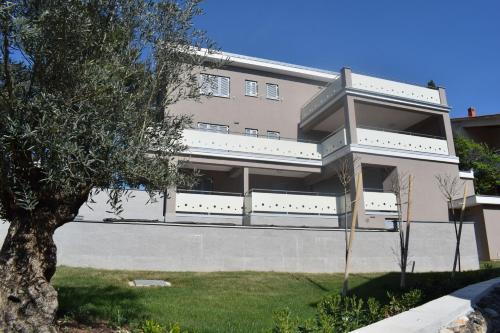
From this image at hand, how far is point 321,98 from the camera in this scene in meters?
23.1

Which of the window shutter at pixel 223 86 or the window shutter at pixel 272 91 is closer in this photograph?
the window shutter at pixel 223 86

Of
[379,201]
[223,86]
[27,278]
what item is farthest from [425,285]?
[223,86]

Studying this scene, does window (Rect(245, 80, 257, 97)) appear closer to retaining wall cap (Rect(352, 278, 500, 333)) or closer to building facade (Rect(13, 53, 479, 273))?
building facade (Rect(13, 53, 479, 273))

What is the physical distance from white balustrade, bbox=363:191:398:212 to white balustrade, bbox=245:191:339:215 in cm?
137

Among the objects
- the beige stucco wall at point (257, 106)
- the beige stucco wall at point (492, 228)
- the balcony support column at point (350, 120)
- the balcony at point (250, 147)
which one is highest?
the beige stucco wall at point (257, 106)

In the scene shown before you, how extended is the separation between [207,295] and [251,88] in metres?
15.6

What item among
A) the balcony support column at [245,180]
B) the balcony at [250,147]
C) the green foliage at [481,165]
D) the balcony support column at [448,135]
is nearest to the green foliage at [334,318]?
the balcony support column at [245,180]

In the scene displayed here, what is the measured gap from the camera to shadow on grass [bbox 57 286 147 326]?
739 centimetres

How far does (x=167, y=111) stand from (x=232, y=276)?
6.99m

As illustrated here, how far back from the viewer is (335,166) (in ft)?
69.7

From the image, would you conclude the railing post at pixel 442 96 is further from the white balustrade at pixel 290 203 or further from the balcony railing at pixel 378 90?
the white balustrade at pixel 290 203

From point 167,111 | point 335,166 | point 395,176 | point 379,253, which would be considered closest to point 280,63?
point 335,166

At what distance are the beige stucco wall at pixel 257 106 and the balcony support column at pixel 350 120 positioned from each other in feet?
14.1

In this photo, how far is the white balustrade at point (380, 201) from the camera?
762 inches
